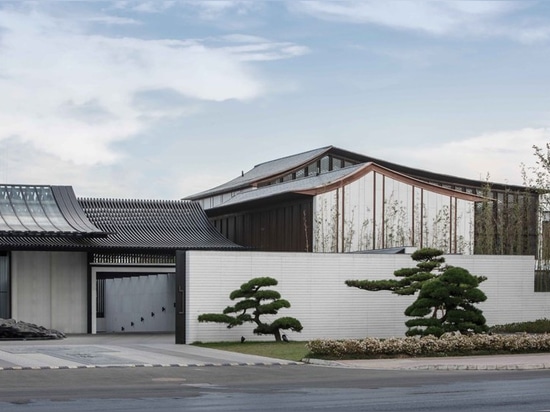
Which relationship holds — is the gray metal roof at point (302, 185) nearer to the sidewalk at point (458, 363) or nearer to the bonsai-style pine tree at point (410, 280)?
the bonsai-style pine tree at point (410, 280)

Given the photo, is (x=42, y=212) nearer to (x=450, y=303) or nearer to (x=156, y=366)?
(x=450, y=303)

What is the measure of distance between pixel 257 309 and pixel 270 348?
2.30 metres

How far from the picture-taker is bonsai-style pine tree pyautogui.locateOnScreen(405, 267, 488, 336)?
3017 cm

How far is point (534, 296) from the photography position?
Answer: 38188 mm

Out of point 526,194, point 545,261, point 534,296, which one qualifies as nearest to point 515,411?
point 534,296

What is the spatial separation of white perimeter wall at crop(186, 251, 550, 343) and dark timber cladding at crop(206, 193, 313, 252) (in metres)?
8.20

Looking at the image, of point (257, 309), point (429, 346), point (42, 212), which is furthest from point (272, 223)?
point (429, 346)

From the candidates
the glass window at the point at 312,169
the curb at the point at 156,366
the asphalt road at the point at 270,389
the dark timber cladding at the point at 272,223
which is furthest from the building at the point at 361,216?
the asphalt road at the point at 270,389

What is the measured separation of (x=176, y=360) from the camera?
26656mm

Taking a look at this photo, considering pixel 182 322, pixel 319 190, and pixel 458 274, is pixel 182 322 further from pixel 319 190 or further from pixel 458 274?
pixel 319 190

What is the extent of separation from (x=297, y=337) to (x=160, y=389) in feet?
49.7

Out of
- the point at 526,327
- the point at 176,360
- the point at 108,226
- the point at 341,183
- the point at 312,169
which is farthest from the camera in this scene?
the point at 312,169

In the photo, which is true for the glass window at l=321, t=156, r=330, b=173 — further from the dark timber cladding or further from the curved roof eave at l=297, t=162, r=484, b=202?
the curved roof eave at l=297, t=162, r=484, b=202

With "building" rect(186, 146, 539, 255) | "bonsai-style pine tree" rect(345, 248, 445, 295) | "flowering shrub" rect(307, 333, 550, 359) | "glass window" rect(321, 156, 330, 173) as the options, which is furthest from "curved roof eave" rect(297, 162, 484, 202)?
"glass window" rect(321, 156, 330, 173)
